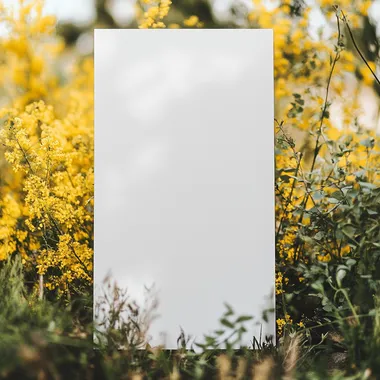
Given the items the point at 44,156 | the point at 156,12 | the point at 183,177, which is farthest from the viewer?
the point at 156,12

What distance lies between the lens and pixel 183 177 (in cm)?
256

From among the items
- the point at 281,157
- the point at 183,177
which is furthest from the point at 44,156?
the point at 281,157

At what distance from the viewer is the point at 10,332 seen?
6.91 ft

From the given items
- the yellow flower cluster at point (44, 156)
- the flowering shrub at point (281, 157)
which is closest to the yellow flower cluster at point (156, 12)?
the flowering shrub at point (281, 157)

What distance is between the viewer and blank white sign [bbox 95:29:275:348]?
8.35ft

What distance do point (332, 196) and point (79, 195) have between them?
138 cm

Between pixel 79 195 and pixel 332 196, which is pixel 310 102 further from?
pixel 79 195

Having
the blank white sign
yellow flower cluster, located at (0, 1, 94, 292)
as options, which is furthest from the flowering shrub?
the blank white sign

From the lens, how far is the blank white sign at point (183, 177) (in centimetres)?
254

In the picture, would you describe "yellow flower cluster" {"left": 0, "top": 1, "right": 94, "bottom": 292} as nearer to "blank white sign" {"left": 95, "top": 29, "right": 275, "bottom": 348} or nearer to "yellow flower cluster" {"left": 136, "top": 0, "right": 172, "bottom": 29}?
"blank white sign" {"left": 95, "top": 29, "right": 275, "bottom": 348}

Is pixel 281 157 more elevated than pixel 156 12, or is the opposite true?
pixel 156 12

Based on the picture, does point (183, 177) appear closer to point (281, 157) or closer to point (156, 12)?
point (281, 157)

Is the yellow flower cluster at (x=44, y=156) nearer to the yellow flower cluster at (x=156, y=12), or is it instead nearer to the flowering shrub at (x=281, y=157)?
the flowering shrub at (x=281, y=157)

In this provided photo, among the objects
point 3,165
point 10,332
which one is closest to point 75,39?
point 3,165
